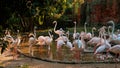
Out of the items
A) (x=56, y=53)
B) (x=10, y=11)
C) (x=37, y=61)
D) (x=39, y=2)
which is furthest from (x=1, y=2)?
(x=56, y=53)

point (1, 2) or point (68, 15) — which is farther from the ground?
point (68, 15)

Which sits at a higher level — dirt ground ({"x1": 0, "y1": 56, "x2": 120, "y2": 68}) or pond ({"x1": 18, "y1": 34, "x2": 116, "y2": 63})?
pond ({"x1": 18, "y1": 34, "x2": 116, "y2": 63})

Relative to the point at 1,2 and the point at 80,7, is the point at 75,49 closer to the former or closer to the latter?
the point at 1,2

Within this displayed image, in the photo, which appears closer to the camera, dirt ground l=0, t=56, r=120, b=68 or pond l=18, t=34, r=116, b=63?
dirt ground l=0, t=56, r=120, b=68

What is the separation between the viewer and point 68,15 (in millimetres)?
25594

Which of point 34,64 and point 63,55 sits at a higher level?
point 63,55

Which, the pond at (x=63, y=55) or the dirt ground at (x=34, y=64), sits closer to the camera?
the dirt ground at (x=34, y=64)

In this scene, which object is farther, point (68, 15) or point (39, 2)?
point (68, 15)

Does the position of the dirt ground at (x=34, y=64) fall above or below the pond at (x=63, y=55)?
below

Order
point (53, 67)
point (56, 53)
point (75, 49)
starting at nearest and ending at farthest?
point (53, 67) < point (75, 49) < point (56, 53)

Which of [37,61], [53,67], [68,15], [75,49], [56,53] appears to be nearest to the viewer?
[53,67]

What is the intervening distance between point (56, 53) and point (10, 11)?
832cm

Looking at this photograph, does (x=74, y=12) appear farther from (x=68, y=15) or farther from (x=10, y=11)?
(x=10, y=11)

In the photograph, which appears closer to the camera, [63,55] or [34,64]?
[34,64]
